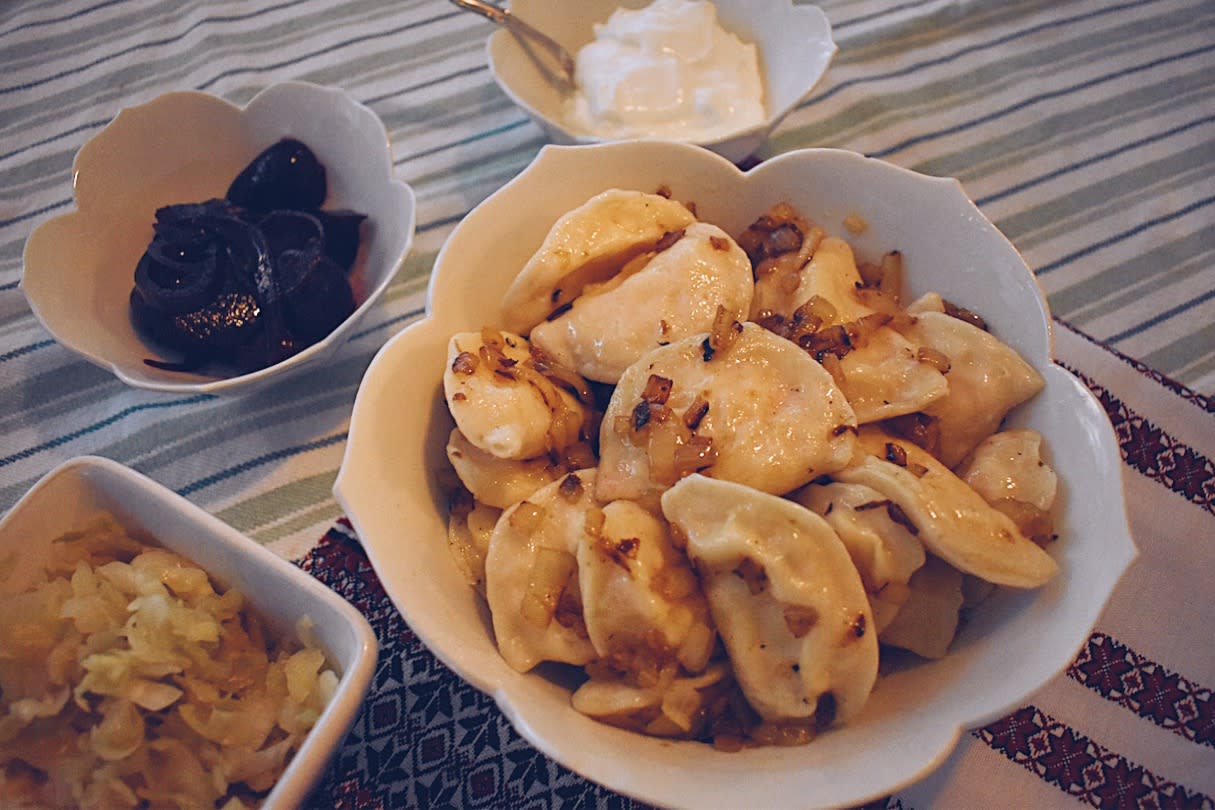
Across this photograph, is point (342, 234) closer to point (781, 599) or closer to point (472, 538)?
point (472, 538)

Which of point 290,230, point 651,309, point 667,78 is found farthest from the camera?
point 667,78

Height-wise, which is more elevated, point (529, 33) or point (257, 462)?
point (529, 33)

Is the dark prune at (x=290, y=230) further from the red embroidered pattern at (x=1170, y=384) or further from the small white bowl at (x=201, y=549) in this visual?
the red embroidered pattern at (x=1170, y=384)

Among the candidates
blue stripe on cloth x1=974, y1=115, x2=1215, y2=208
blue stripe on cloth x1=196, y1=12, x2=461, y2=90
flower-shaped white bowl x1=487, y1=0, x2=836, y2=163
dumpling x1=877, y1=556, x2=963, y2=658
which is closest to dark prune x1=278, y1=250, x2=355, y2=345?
flower-shaped white bowl x1=487, y1=0, x2=836, y2=163

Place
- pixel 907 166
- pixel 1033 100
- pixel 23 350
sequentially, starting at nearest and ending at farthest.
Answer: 1. pixel 23 350
2. pixel 907 166
3. pixel 1033 100

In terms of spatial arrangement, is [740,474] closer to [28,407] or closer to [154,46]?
[28,407]

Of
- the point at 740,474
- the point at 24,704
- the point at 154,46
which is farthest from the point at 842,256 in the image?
the point at 154,46

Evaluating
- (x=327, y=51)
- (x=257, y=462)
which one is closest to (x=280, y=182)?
(x=257, y=462)
